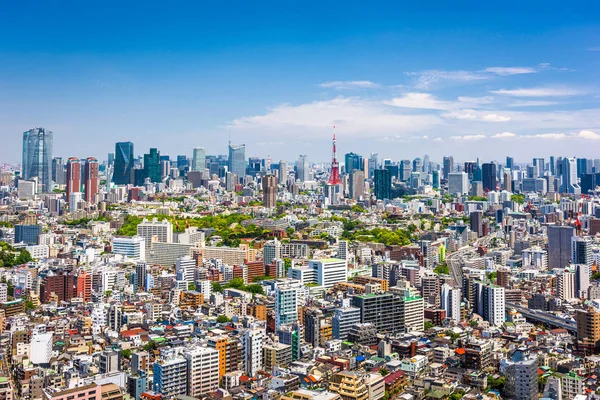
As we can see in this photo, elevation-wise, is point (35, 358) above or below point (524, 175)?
below

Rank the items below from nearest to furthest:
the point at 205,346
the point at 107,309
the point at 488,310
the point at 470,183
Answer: the point at 205,346 < the point at 107,309 < the point at 488,310 < the point at 470,183

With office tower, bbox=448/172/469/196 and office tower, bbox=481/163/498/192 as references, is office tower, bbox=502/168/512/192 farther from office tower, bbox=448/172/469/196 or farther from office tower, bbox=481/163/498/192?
office tower, bbox=448/172/469/196

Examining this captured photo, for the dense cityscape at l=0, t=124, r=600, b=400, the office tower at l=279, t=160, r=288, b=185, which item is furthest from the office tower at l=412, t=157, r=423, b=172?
the dense cityscape at l=0, t=124, r=600, b=400

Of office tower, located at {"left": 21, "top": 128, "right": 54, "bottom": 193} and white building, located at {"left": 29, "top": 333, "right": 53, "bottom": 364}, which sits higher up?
office tower, located at {"left": 21, "top": 128, "right": 54, "bottom": 193}

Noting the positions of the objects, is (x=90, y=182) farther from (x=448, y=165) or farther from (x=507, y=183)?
(x=448, y=165)

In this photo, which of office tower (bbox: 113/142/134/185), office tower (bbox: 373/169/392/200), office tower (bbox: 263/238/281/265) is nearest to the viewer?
office tower (bbox: 263/238/281/265)

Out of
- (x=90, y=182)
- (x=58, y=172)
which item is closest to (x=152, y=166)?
(x=58, y=172)

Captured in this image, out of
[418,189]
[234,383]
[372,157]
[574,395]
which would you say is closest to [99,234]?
[234,383]

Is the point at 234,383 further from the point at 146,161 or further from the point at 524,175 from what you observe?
the point at 524,175
